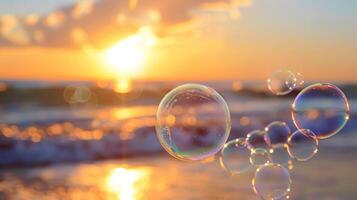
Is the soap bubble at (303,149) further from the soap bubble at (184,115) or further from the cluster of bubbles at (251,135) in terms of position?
the soap bubble at (184,115)

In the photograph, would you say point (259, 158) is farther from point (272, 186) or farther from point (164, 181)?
point (164, 181)

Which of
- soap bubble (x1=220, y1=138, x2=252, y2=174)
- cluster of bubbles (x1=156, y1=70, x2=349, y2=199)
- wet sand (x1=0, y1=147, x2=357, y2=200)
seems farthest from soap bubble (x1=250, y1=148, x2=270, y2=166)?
wet sand (x1=0, y1=147, x2=357, y2=200)

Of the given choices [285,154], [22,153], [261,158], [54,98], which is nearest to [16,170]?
[22,153]

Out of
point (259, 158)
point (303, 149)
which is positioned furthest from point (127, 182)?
point (303, 149)

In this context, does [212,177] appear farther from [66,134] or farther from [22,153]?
[66,134]

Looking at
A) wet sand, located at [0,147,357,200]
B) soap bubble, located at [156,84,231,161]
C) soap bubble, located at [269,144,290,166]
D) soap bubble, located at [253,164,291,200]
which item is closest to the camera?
soap bubble, located at [156,84,231,161]

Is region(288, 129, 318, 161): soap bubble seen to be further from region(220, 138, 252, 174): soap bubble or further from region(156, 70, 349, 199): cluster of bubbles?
region(220, 138, 252, 174): soap bubble
